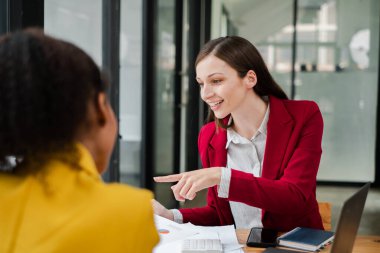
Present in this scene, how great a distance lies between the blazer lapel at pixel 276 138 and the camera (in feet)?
6.10

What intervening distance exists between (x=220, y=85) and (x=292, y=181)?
0.45m

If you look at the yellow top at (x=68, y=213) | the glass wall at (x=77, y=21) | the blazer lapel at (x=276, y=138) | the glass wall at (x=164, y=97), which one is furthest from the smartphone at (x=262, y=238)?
the glass wall at (x=164, y=97)

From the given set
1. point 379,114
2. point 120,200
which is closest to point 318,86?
point 379,114

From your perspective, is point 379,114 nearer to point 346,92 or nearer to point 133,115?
point 346,92

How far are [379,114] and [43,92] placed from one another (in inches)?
254

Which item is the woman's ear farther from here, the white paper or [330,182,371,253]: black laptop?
[330,182,371,253]: black laptop

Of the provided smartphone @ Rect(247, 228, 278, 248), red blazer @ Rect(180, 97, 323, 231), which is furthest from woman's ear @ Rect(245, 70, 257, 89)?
smartphone @ Rect(247, 228, 278, 248)

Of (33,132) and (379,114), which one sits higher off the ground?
(33,132)

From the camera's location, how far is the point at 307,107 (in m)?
1.93

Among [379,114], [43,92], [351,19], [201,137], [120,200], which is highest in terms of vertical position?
[351,19]

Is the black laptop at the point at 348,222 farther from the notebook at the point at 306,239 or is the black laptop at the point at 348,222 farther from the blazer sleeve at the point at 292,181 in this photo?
the blazer sleeve at the point at 292,181

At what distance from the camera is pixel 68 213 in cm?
71

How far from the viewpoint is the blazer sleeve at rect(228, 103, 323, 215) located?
162 centimetres

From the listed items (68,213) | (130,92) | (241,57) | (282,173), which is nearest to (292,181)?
(282,173)
